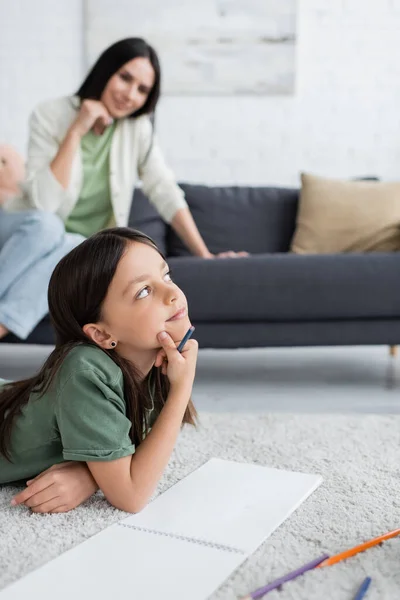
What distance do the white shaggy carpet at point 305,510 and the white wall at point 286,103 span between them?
1.93 meters

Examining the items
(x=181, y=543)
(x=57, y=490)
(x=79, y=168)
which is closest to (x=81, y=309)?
(x=57, y=490)

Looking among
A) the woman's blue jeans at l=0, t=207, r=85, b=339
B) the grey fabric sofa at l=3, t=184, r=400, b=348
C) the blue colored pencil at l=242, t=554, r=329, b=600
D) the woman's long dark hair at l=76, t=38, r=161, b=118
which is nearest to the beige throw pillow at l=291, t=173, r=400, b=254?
the grey fabric sofa at l=3, t=184, r=400, b=348

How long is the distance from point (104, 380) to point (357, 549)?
18.0 inches

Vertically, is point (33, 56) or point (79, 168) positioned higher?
point (33, 56)

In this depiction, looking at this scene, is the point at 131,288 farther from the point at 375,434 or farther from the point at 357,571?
the point at 375,434

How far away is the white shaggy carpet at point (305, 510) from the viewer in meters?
0.96

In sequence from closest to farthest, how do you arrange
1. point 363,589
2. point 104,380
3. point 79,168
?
point 363,589 → point 104,380 → point 79,168

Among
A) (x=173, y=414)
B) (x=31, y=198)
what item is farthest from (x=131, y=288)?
(x=31, y=198)

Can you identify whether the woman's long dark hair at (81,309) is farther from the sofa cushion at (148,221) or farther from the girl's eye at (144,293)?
the sofa cushion at (148,221)

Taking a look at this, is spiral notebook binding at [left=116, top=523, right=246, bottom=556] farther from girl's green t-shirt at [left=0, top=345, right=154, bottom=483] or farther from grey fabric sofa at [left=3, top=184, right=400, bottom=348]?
grey fabric sofa at [left=3, top=184, right=400, bottom=348]

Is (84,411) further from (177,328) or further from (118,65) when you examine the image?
(118,65)

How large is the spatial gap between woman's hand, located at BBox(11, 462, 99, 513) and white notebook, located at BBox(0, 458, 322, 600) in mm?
106

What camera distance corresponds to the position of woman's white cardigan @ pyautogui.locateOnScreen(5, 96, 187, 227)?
220cm

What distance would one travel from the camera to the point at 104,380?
1146 mm
